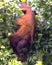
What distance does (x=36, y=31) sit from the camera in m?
3.24

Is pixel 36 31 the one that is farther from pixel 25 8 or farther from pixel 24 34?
pixel 25 8

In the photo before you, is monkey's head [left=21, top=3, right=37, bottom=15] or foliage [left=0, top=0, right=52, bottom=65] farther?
monkey's head [left=21, top=3, right=37, bottom=15]

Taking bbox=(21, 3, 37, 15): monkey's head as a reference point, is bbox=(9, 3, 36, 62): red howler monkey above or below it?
below

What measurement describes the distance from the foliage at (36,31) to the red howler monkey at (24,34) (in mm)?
56

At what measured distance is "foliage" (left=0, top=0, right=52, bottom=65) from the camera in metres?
2.94

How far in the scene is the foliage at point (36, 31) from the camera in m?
2.94

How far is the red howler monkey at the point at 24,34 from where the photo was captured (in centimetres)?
307

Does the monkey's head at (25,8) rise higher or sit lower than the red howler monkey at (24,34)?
higher

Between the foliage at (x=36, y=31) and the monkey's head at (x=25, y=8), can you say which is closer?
the foliage at (x=36, y=31)

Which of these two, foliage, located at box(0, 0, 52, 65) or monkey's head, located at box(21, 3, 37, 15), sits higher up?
monkey's head, located at box(21, 3, 37, 15)

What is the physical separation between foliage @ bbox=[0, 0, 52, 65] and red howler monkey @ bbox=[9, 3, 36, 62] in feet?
0.18

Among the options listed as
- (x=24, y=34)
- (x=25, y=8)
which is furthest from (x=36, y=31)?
(x=25, y=8)

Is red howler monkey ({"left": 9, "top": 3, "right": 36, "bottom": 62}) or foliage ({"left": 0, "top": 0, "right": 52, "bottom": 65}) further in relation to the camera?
red howler monkey ({"left": 9, "top": 3, "right": 36, "bottom": 62})

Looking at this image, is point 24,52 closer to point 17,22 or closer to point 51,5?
point 17,22
